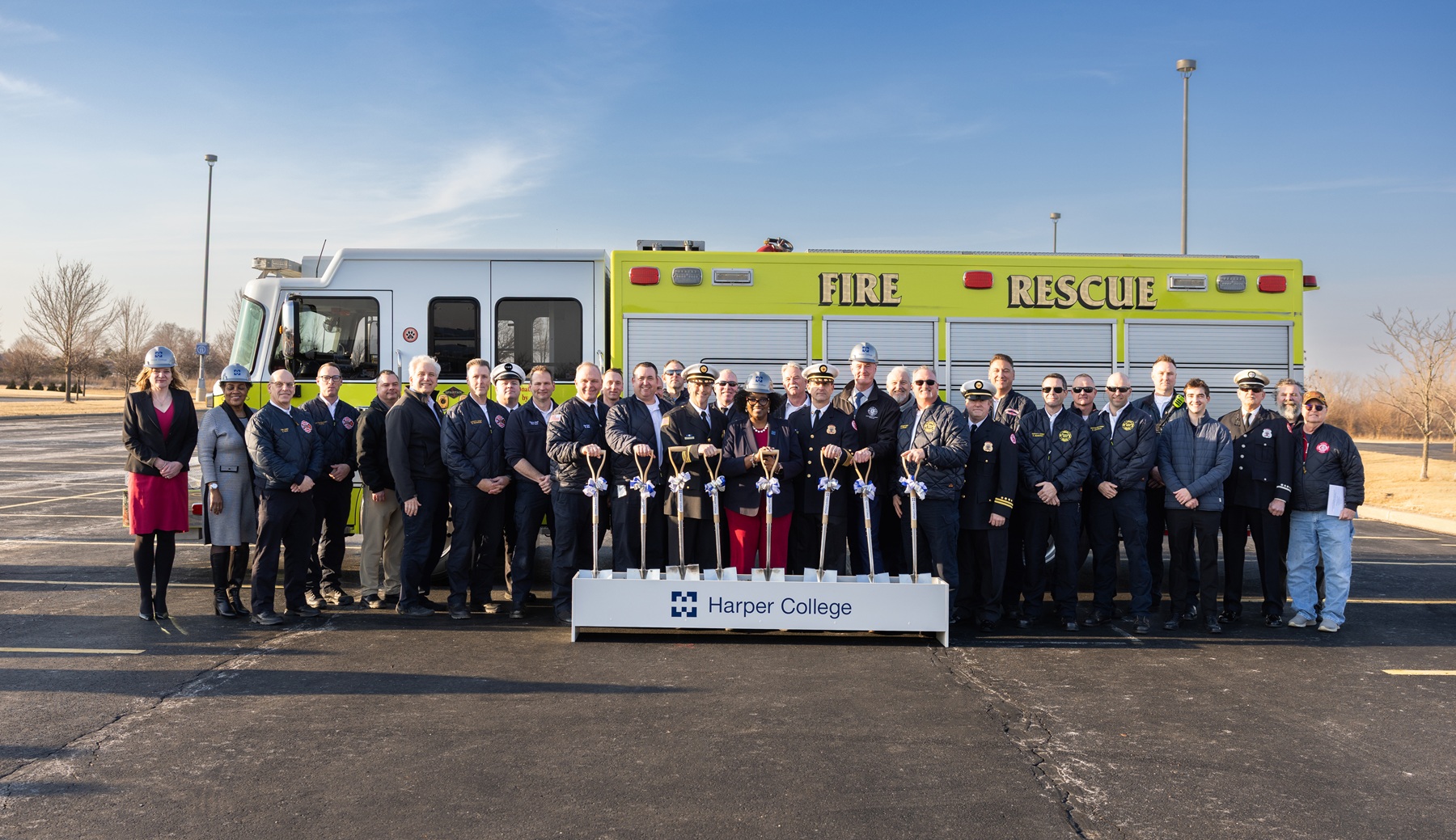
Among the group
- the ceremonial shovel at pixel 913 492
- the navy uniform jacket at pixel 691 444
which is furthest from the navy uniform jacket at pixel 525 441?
the ceremonial shovel at pixel 913 492

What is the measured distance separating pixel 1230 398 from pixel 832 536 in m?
4.17

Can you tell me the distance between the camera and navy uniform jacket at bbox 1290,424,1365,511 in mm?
7387

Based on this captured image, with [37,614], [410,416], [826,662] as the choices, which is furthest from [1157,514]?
[37,614]

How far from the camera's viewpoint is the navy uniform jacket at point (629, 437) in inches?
291

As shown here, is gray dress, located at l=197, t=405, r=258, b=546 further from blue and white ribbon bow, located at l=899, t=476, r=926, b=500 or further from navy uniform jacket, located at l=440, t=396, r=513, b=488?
blue and white ribbon bow, located at l=899, t=476, r=926, b=500

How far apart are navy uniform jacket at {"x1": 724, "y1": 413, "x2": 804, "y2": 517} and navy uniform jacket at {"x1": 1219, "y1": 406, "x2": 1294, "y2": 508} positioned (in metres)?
3.36

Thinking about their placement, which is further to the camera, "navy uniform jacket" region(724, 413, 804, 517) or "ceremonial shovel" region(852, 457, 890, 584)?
"navy uniform jacket" region(724, 413, 804, 517)

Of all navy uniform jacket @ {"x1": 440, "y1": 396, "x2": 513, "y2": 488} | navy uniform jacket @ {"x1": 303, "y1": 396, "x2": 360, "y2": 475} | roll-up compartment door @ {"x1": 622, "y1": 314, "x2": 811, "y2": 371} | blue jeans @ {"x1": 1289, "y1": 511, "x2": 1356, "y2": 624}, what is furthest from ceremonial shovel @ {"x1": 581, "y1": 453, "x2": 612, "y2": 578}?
blue jeans @ {"x1": 1289, "y1": 511, "x2": 1356, "y2": 624}

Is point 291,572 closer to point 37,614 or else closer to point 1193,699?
point 37,614

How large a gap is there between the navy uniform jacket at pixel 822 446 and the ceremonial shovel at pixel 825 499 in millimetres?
47

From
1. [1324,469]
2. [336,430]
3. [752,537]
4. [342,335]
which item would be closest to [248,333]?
[342,335]

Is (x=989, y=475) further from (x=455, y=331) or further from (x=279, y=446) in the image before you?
(x=279, y=446)

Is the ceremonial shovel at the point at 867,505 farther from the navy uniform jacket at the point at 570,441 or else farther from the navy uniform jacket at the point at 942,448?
the navy uniform jacket at the point at 570,441

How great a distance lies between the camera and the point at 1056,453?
7.48 meters
